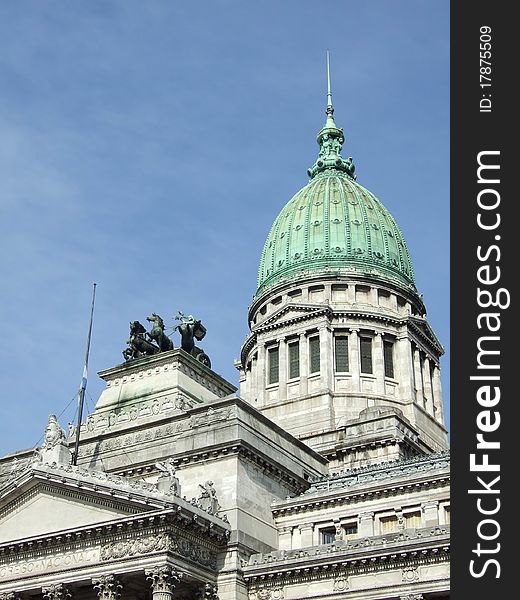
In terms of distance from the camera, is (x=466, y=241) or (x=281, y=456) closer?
(x=466, y=241)

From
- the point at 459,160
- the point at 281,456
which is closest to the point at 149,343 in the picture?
the point at 281,456

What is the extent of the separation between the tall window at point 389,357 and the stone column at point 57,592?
37.9 metres

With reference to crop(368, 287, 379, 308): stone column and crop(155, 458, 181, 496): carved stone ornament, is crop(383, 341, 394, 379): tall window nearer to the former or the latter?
crop(368, 287, 379, 308): stone column

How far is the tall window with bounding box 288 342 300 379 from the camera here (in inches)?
3193

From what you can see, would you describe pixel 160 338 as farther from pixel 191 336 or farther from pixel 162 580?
pixel 162 580

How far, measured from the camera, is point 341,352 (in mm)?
80562

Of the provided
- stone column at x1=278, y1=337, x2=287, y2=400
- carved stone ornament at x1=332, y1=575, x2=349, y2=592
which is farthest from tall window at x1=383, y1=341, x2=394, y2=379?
carved stone ornament at x1=332, y1=575, x2=349, y2=592

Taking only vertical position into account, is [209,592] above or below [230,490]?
below

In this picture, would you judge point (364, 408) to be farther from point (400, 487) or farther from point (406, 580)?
point (406, 580)

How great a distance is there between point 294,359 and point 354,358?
536 cm

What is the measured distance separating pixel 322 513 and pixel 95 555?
12986 millimetres

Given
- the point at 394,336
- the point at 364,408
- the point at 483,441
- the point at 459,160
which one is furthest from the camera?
the point at 394,336

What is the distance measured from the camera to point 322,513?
179 feet

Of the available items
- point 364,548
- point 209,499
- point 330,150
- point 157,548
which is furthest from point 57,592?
point 330,150
